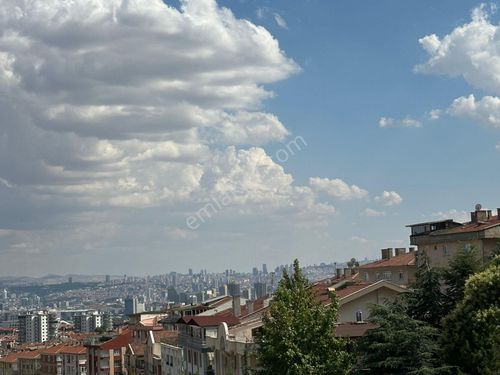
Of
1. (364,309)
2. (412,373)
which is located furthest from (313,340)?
(364,309)

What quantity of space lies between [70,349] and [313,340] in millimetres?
116435

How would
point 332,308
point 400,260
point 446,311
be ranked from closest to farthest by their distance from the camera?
point 332,308, point 446,311, point 400,260

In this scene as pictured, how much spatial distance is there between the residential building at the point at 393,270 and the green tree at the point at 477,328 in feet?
115

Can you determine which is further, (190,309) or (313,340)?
(190,309)

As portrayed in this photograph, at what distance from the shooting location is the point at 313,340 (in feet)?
143

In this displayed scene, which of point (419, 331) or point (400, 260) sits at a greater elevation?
point (400, 260)

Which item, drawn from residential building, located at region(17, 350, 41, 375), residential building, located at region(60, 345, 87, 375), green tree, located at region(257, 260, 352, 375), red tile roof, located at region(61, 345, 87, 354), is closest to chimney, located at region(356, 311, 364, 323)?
green tree, located at region(257, 260, 352, 375)

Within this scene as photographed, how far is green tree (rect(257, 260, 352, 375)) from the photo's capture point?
42.7 m

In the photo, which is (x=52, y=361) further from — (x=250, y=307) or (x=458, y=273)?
(x=458, y=273)

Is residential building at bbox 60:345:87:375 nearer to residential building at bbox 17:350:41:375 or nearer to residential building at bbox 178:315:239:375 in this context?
residential building at bbox 17:350:41:375

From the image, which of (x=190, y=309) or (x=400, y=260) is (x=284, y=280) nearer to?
(x=400, y=260)

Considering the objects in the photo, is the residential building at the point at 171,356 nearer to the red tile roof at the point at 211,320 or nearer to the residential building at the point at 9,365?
the red tile roof at the point at 211,320

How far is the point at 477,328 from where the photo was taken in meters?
42.4

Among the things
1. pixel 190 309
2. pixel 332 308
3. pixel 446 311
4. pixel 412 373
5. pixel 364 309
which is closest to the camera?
pixel 412 373
